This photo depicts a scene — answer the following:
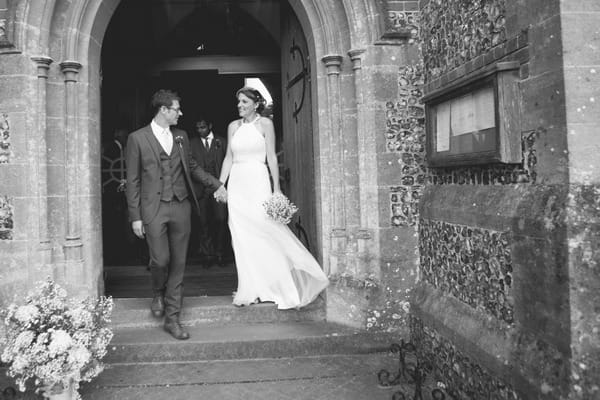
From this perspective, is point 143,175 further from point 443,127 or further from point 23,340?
point 443,127

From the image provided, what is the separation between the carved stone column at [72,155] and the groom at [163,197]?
0.59 m

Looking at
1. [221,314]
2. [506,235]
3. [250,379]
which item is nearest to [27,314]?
[250,379]

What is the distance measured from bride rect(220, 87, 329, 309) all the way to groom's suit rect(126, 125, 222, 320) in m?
0.55

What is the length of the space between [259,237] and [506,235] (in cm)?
233

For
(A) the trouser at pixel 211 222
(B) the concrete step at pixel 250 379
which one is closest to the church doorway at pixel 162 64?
(A) the trouser at pixel 211 222

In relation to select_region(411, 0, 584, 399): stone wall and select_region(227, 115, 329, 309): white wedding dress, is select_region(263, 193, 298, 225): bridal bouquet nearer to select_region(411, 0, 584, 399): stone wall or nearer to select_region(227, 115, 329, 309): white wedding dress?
select_region(227, 115, 329, 309): white wedding dress

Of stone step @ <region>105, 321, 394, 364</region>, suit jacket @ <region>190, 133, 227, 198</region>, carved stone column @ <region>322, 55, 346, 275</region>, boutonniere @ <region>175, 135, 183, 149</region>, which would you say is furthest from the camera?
suit jacket @ <region>190, 133, 227, 198</region>

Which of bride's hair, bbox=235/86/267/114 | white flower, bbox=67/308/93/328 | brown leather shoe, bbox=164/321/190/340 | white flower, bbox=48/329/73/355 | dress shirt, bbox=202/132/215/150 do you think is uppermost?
bride's hair, bbox=235/86/267/114

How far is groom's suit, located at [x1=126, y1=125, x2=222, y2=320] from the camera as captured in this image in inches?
157

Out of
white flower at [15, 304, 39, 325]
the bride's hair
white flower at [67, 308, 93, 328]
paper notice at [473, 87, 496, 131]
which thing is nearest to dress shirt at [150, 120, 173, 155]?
the bride's hair

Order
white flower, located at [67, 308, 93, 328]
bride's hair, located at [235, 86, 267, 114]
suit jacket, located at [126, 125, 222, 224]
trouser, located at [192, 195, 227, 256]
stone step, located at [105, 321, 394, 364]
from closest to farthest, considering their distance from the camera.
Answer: white flower, located at [67, 308, 93, 328] < stone step, located at [105, 321, 394, 364] < suit jacket, located at [126, 125, 222, 224] < bride's hair, located at [235, 86, 267, 114] < trouser, located at [192, 195, 227, 256]

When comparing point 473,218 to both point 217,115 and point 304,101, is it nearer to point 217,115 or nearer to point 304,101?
point 304,101

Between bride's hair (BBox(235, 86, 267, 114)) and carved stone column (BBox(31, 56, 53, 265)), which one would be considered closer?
carved stone column (BBox(31, 56, 53, 265))

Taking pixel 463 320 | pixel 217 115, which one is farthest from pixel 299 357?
pixel 217 115
